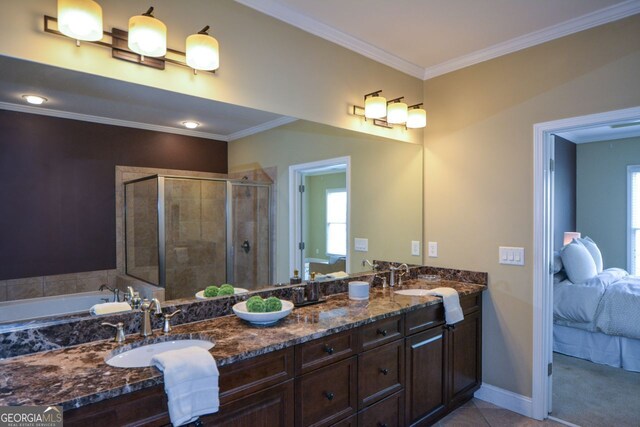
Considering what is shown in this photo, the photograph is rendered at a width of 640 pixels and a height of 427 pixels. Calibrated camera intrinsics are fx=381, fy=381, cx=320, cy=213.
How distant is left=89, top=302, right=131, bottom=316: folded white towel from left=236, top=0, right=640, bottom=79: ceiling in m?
1.67

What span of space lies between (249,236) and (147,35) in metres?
1.20

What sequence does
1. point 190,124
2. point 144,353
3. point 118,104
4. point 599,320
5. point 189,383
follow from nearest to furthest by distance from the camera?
1. point 189,383
2. point 144,353
3. point 118,104
4. point 190,124
5. point 599,320

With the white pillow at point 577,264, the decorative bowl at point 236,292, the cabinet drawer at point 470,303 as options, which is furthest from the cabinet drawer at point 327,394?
the white pillow at point 577,264

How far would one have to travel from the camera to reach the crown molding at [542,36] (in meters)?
2.26

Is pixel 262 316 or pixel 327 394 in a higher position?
pixel 262 316

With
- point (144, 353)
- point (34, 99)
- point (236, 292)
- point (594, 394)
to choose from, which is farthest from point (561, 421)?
point (34, 99)

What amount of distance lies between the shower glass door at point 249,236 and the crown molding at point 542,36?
1.84m

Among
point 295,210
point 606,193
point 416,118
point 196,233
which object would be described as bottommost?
point 196,233

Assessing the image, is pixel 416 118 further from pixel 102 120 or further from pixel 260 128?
pixel 102 120

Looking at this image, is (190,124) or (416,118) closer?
(190,124)

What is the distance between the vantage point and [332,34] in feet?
8.25

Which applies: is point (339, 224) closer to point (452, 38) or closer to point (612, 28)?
point (452, 38)

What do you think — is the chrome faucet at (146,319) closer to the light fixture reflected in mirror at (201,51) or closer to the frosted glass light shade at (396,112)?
the light fixture reflected in mirror at (201,51)

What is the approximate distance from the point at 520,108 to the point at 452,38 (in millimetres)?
697
